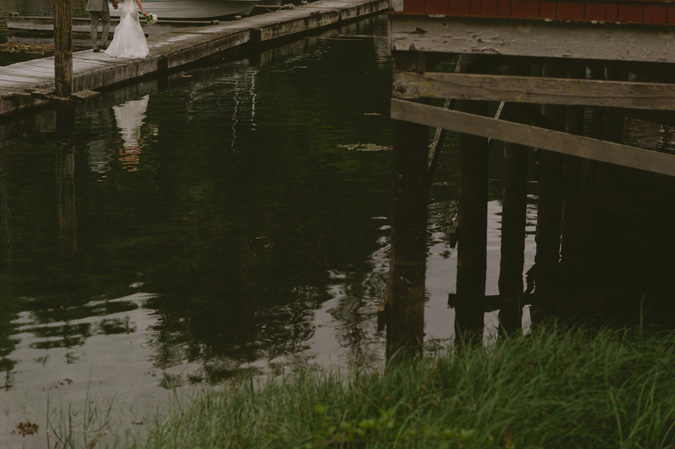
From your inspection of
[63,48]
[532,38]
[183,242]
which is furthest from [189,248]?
[63,48]

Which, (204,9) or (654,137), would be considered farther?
(204,9)

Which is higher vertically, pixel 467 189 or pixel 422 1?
pixel 422 1

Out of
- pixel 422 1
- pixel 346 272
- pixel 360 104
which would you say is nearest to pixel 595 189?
pixel 346 272

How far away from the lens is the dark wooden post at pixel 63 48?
16.7 m

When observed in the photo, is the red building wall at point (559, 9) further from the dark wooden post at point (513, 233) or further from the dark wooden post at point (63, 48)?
the dark wooden post at point (63, 48)

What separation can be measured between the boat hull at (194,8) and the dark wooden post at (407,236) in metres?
→ 27.8

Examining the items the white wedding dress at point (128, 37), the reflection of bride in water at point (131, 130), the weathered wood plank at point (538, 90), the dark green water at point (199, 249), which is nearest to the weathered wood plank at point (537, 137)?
the weathered wood plank at point (538, 90)

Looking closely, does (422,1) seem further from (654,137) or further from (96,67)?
(96,67)

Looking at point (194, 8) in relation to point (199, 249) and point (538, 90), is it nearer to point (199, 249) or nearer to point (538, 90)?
point (199, 249)

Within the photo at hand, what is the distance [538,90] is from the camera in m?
6.62

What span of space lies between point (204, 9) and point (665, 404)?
3017 cm

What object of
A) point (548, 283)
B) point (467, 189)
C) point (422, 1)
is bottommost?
point (548, 283)

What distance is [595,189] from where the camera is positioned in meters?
13.0

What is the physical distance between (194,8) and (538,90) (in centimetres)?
2874
